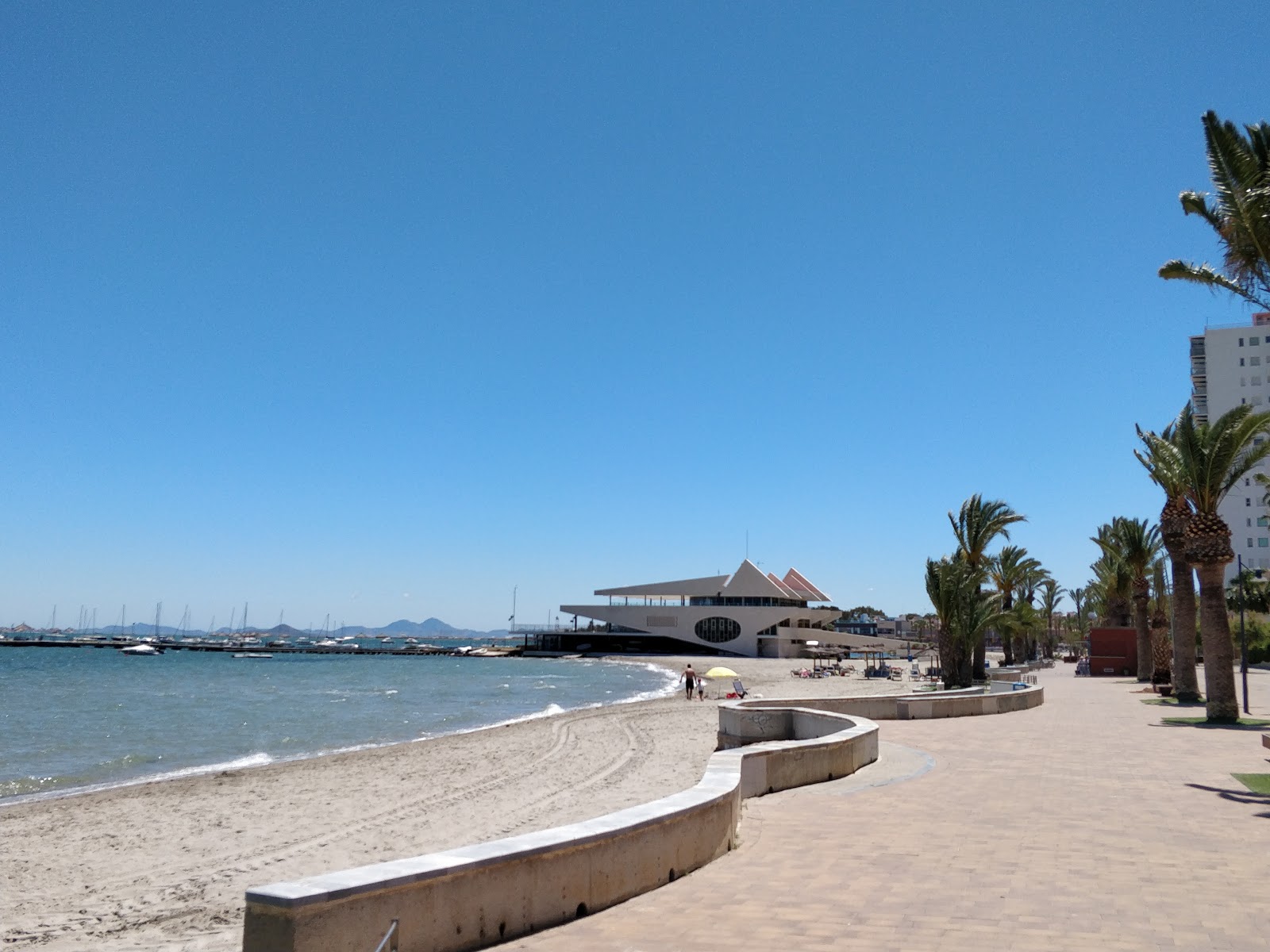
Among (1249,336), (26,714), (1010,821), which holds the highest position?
(1249,336)

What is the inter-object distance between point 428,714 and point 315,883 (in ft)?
114

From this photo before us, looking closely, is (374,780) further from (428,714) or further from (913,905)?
(428,714)

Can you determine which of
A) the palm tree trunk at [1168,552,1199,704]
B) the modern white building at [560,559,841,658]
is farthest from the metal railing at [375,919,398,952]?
the modern white building at [560,559,841,658]

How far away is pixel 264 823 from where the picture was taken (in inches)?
604

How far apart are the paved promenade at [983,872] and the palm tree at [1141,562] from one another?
28.7 meters

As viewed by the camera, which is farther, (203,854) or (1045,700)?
(1045,700)

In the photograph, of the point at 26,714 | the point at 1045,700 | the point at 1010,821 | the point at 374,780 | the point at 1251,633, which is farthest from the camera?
the point at 1251,633

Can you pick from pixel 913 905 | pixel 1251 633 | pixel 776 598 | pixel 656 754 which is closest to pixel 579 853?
pixel 913 905

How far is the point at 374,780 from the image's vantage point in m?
19.8

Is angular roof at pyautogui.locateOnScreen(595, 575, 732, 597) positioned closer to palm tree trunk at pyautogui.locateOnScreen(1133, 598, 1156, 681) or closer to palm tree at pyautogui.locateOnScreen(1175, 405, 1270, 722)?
palm tree trunk at pyautogui.locateOnScreen(1133, 598, 1156, 681)

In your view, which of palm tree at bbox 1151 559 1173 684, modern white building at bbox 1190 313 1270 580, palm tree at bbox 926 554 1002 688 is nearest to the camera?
palm tree at bbox 926 554 1002 688

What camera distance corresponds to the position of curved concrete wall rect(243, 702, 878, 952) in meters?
4.48

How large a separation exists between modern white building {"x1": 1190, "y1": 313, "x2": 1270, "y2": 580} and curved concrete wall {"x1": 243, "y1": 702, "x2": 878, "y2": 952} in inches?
3896

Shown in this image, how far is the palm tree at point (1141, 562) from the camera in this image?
1542 inches
